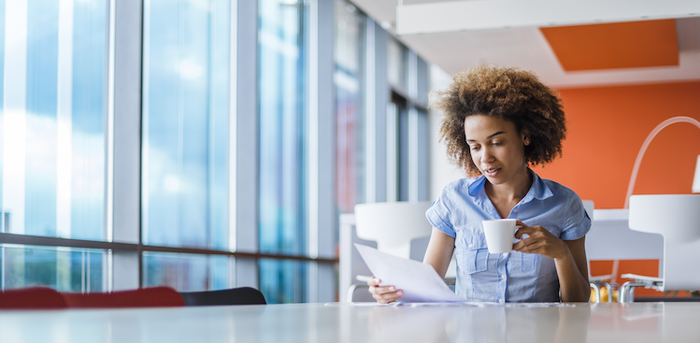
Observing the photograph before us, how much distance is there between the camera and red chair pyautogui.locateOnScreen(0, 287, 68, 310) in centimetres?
68

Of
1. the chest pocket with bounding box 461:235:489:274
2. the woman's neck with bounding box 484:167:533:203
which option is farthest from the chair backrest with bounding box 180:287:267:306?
the woman's neck with bounding box 484:167:533:203

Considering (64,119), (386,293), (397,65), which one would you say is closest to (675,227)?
(386,293)

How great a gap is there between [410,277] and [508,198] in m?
0.59

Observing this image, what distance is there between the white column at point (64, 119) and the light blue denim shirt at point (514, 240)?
161 centimetres

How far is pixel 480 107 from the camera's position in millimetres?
1512

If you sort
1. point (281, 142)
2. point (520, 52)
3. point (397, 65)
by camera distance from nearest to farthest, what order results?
point (281, 142) → point (520, 52) → point (397, 65)

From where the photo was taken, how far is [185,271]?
10.1 feet

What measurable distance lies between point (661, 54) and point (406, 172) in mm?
2779

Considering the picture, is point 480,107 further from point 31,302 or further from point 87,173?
point 87,173

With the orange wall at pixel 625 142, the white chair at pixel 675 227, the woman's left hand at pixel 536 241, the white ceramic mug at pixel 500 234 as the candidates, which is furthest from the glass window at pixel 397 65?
the white ceramic mug at pixel 500 234

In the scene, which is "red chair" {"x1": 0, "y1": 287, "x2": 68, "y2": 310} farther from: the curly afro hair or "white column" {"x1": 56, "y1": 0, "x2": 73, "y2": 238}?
"white column" {"x1": 56, "y1": 0, "x2": 73, "y2": 238}

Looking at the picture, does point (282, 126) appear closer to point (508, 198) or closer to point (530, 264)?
point (508, 198)

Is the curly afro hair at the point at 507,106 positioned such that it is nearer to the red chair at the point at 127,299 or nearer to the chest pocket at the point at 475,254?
the chest pocket at the point at 475,254

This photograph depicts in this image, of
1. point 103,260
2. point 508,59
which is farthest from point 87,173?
point 508,59
